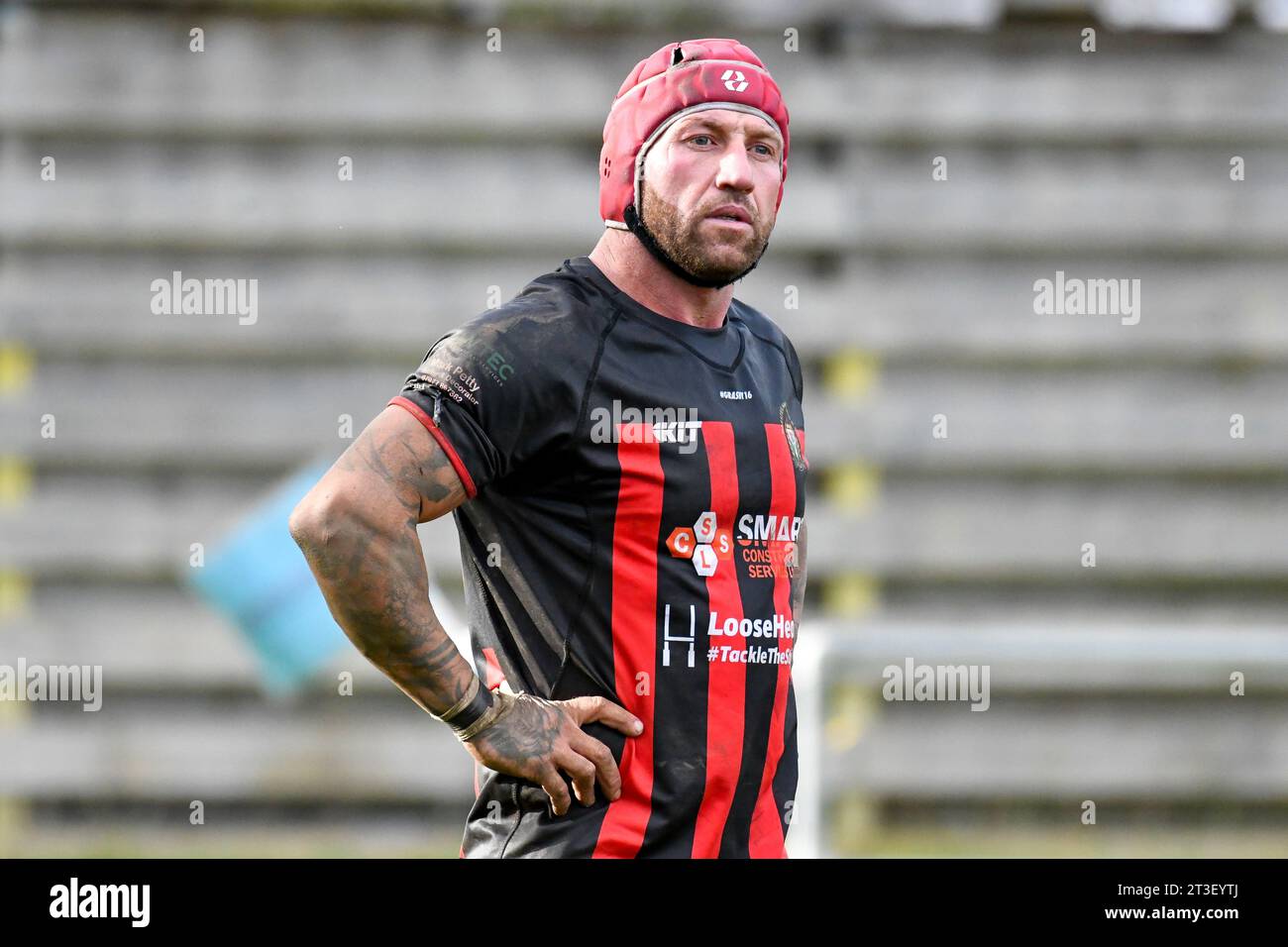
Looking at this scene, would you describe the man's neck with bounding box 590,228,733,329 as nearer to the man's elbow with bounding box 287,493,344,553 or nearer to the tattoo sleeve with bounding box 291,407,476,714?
the tattoo sleeve with bounding box 291,407,476,714

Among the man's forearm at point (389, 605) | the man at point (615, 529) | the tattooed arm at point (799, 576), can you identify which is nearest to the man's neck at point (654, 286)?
the man at point (615, 529)

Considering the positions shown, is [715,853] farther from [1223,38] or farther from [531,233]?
[1223,38]

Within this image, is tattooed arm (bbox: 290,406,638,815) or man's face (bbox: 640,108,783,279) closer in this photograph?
tattooed arm (bbox: 290,406,638,815)

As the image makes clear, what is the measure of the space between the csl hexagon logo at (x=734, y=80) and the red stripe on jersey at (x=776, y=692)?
605 mm

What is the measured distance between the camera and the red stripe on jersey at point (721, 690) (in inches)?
96.7

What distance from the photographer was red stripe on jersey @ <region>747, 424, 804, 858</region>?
8.38 ft

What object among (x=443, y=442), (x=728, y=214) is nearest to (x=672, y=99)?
(x=728, y=214)

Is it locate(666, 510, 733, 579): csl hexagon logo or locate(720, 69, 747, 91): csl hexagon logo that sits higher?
locate(720, 69, 747, 91): csl hexagon logo

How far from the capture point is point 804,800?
161 inches

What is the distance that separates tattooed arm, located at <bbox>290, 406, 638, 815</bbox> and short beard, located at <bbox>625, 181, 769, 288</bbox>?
56 centimetres

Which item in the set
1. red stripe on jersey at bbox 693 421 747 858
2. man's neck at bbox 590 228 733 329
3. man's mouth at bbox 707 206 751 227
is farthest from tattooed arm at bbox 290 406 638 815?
man's mouth at bbox 707 206 751 227

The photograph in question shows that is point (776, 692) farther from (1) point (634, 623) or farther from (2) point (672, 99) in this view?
(2) point (672, 99)

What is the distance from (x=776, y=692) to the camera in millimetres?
2568
